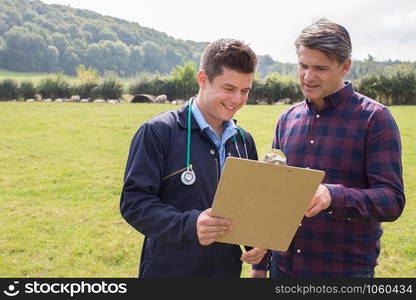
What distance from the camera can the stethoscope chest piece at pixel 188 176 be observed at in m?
2.33

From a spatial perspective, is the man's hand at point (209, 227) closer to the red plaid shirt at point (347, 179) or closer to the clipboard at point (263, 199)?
the clipboard at point (263, 199)

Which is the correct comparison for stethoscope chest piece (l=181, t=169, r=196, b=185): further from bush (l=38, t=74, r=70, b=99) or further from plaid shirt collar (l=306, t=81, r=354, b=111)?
bush (l=38, t=74, r=70, b=99)

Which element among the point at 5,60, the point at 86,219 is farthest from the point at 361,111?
the point at 5,60

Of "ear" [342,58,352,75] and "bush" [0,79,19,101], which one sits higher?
"ear" [342,58,352,75]

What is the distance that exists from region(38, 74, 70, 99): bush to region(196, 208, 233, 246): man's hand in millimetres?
43989

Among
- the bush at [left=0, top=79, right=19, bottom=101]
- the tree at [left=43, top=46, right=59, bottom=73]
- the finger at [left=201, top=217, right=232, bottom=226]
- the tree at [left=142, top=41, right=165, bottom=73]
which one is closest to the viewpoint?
the finger at [left=201, top=217, right=232, bottom=226]

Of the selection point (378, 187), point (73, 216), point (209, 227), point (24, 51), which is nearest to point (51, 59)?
point (24, 51)

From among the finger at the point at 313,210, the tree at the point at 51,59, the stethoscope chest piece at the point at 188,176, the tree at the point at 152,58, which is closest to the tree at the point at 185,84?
the stethoscope chest piece at the point at 188,176

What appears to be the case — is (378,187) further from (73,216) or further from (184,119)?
(73,216)

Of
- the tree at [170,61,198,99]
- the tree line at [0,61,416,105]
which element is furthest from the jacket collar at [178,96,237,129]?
the tree at [170,61,198,99]

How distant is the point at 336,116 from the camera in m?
2.75

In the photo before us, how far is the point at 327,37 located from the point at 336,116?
19.0 inches

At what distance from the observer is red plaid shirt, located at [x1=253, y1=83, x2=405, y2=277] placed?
7.98 feet

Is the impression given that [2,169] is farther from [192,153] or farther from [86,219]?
[192,153]
